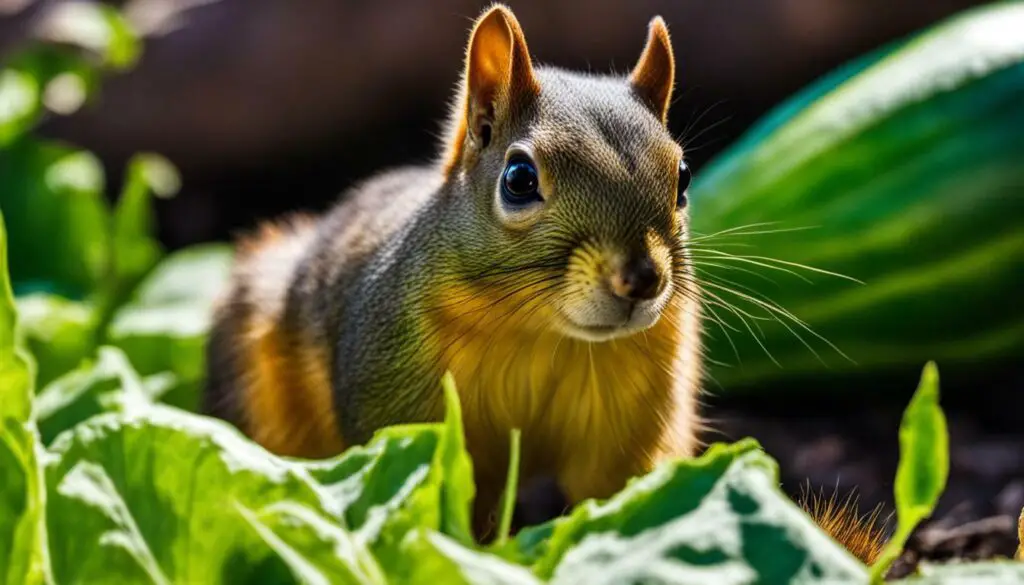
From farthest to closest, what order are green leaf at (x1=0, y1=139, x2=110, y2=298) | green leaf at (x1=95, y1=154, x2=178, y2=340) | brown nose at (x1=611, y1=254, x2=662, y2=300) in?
green leaf at (x1=0, y1=139, x2=110, y2=298) → green leaf at (x1=95, y1=154, x2=178, y2=340) → brown nose at (x1=611, y1=254, x2=662, y2=300)

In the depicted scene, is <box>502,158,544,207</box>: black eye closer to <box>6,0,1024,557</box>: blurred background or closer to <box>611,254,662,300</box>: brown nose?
<box>611,254,662,300</box>: brown nose

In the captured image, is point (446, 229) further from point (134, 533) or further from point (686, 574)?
point (686, 574)

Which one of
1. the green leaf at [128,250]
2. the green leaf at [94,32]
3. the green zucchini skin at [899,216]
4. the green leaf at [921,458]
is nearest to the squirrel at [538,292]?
the green leaf at [921,458]

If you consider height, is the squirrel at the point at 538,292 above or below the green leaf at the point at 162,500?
above

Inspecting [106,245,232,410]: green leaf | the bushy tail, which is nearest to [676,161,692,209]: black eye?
the bushy tail

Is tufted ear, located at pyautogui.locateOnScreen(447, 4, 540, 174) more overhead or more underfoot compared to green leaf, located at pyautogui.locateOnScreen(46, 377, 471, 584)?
more overhead

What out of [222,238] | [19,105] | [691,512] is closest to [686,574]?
[691,512]

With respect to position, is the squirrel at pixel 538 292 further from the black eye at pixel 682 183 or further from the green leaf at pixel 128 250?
the green leaf at pixel 128 250

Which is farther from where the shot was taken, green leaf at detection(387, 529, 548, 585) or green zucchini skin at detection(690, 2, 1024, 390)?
green zucchini skin at detection(690, 2, 1024, 390)

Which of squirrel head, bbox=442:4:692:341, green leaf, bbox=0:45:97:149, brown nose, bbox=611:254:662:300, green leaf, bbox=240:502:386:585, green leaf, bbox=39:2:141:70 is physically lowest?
green leaf, bbox=240:502:386:585
